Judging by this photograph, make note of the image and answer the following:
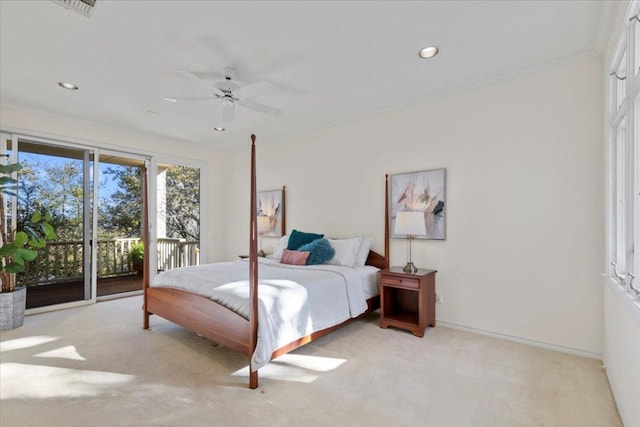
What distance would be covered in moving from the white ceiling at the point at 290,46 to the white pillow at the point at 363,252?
1696mm

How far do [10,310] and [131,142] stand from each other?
8.64ft

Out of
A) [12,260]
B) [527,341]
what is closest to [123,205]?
[12,260]

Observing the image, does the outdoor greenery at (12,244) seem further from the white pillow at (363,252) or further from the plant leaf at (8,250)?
the white pillow at (363,252)

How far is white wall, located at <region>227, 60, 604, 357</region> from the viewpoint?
2.69 m

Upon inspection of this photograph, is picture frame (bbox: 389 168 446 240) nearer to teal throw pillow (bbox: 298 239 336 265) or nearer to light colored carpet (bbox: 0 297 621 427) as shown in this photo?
teal throw pillow (bbox: 298 239 336 265)

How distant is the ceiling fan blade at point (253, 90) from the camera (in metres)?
3.22

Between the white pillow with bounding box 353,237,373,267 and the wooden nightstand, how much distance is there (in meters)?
0.38

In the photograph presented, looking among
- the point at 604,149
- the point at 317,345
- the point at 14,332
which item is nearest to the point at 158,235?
the point at 14,332

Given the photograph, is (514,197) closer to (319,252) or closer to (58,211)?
(319,252)

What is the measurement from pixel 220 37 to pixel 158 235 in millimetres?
3981

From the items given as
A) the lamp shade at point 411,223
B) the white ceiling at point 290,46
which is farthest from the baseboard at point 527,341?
the white ceiling at point 290,46

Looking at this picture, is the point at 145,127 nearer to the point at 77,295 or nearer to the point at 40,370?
the point at 77,295

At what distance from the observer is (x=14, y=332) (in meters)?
3.31

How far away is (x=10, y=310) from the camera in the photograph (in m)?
3.40
